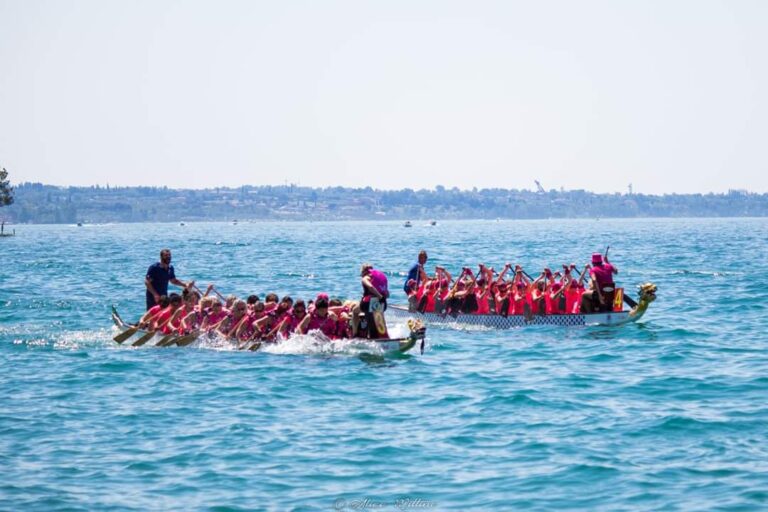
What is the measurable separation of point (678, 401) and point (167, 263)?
12.5 metres

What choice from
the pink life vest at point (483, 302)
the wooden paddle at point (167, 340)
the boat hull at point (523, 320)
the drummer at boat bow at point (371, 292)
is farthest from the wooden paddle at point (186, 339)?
the pink life vest at point (483, 302)

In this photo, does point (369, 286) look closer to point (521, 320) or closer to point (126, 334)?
point (126, 334)

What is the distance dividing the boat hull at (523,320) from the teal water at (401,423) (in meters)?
0.42

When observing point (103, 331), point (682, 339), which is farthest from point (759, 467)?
point (103, 331)

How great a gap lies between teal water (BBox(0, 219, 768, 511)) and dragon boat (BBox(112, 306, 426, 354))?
294 mm

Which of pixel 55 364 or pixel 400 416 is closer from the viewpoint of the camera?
pixel 400 416

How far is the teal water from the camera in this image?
12867mm

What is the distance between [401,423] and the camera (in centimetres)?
1627

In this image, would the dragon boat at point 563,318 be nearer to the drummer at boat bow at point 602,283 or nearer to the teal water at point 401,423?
the drummer at boat bow at point 602,283

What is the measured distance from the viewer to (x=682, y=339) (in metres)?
25.3

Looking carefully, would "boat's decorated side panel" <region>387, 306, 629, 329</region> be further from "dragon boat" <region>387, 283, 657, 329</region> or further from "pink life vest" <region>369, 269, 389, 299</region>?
"pink life vest" <region>369, 269, 389, 299</region>

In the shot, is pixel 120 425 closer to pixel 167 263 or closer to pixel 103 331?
pixel 167 263

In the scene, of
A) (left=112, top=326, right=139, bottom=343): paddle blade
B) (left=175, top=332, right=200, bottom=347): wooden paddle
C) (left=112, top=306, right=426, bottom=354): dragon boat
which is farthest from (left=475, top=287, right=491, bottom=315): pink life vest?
(left=112, top=326, right=139, bottom=343): paddle blade

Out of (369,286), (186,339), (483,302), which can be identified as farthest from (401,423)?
(483,302)
